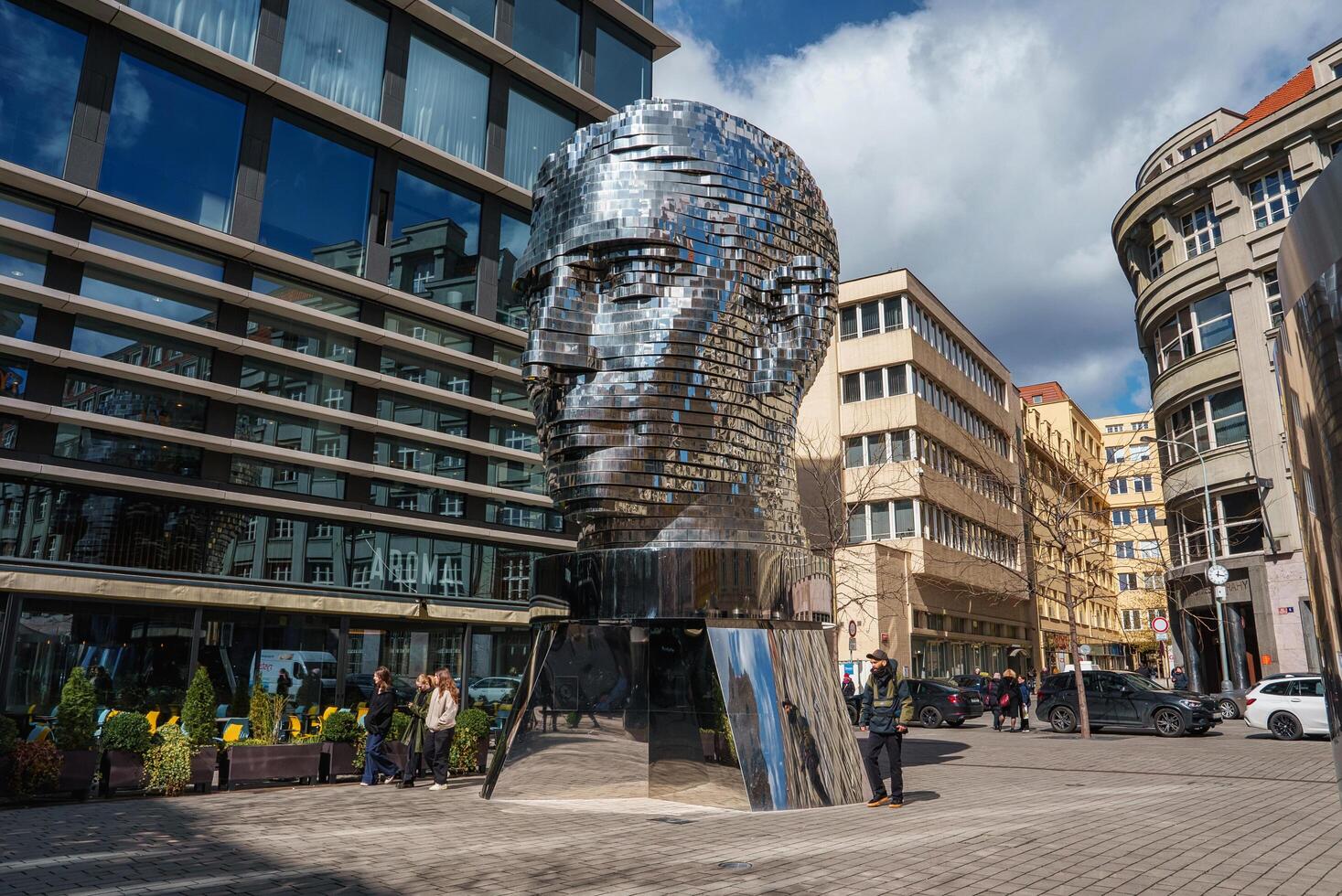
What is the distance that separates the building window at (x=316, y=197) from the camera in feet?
76.6

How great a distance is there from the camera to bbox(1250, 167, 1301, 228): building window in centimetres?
3491

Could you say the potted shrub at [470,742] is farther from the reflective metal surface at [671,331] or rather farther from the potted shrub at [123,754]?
the reflective metal surface at [671,331]

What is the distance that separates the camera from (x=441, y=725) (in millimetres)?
14109

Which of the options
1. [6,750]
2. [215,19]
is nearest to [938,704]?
[6,750]

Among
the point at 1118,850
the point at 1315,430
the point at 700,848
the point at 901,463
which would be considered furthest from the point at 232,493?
the point at 901,463

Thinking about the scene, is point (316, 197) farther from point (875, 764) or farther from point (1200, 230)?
point (1200, 230)

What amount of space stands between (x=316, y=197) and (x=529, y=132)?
321 inches

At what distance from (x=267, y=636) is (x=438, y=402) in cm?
803

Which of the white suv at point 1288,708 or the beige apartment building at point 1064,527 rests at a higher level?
the beige apartment building at point 1064,527

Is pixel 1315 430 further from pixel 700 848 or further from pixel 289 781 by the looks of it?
pixel 289 781

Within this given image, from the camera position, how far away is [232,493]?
2150 cm

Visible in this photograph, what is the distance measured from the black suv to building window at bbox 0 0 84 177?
89.8 ft

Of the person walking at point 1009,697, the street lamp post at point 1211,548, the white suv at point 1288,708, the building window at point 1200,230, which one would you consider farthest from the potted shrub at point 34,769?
the building window at point 1200,230

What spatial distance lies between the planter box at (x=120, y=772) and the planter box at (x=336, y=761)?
2.69 meters
